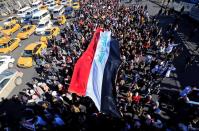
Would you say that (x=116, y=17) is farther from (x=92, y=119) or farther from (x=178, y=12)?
(x=92, y=119)

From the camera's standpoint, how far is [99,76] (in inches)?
365

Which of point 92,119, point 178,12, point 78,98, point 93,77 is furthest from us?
point 178,12

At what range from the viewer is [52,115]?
13.4 metres

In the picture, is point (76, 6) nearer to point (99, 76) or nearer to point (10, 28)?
point (10, 28)

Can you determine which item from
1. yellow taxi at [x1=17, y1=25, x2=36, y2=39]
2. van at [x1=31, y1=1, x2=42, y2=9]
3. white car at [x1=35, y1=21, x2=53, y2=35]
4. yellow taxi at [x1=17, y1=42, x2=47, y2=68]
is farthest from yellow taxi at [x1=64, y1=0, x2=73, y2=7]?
yellow taxi at [x1=17, y1=42, x2=47, y2=68]

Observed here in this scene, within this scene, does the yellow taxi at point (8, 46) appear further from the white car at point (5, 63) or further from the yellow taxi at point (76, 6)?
the yellow taxi at point (76, 6)

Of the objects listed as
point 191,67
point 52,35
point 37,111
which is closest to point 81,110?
point 37,111

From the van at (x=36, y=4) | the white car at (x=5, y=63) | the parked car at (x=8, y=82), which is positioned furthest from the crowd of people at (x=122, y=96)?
the van at (x=36, y=4)

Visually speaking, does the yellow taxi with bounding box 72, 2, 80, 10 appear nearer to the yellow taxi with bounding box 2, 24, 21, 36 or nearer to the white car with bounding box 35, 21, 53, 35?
the white car with bounding box 35, 21, 53, 35

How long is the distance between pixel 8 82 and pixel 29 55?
497 centimetres

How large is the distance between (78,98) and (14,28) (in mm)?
23691

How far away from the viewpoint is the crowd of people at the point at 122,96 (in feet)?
41.0

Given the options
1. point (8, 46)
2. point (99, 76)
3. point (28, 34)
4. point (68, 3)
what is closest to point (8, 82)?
point (8, 46)

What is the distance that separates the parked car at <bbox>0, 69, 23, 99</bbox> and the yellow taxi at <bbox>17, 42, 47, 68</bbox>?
245 centimetres
